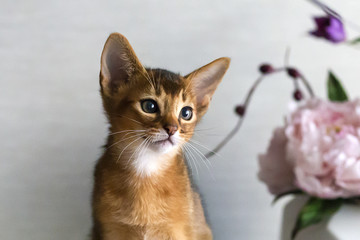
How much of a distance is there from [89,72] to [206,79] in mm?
389

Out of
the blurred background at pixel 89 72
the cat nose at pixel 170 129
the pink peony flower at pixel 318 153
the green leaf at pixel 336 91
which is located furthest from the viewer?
the blurred background at pixel 89 72

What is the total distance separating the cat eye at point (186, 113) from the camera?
0.90 meters

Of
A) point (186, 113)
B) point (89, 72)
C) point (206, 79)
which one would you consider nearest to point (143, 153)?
point (186, 113)

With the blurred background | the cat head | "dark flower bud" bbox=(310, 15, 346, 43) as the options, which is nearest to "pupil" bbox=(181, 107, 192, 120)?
the cat head

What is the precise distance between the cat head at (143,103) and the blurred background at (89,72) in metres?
0.24

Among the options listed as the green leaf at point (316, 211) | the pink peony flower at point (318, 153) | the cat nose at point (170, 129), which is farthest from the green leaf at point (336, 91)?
the cat nose at point (170, 129)

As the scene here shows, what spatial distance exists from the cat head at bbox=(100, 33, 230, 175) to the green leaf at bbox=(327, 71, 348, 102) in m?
0.27

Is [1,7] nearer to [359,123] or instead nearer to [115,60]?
[115,60]

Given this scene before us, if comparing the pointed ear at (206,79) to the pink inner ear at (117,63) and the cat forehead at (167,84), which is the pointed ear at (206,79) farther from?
the pink inner ear at (117,63)

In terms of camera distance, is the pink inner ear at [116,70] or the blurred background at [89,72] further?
the blurred background at [89,72]

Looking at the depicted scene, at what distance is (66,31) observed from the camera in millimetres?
1120

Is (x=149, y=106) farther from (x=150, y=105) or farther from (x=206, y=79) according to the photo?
(x=206, y=79)

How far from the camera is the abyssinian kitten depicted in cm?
84

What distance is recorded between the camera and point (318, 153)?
22.8 inches
